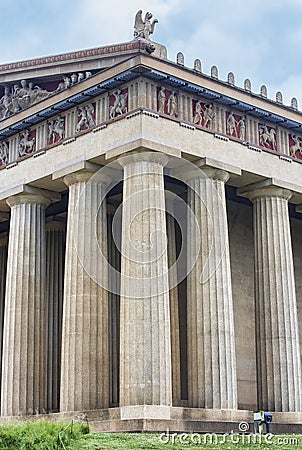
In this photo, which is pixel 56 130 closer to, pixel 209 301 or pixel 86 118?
pixel 86 118

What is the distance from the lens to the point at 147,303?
3347cm

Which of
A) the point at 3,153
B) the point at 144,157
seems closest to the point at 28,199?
the point at 3,153

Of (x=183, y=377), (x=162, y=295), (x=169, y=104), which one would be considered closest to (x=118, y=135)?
(x=169, y=104)

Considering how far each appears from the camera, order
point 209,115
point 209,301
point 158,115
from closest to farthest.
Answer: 1. point 158,115
2. point 209,301
3. point 209,115

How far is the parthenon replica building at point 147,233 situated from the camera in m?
34.1

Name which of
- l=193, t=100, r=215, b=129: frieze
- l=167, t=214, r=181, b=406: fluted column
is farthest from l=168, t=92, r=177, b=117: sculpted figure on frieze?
l=167, t=214, r=181, b=406: fluted column

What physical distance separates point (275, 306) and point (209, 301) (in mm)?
4160

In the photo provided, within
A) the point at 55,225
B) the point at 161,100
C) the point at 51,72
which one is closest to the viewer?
the point at 161,100

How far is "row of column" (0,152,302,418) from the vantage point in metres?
33.5

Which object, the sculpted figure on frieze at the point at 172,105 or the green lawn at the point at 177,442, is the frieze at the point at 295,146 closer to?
the sculpted figure on frieze at the point at 172,105

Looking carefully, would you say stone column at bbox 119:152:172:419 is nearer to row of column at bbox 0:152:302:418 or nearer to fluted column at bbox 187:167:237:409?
row of column at bbox 0:152:302:418

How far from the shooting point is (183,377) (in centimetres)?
4128

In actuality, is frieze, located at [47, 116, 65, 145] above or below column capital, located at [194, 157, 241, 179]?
above

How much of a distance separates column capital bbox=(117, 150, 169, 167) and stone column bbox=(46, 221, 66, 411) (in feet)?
37.2
